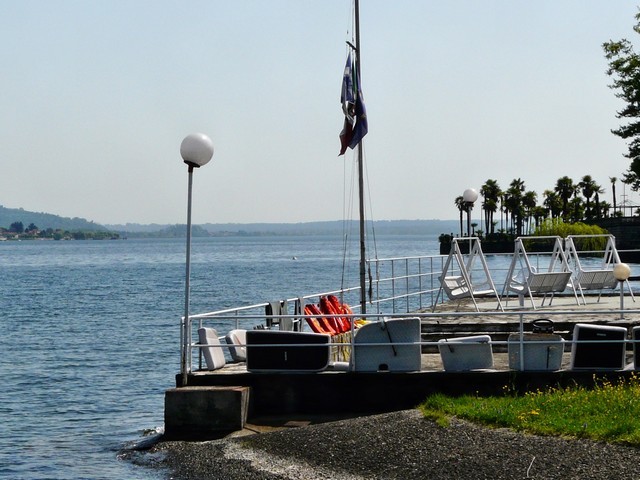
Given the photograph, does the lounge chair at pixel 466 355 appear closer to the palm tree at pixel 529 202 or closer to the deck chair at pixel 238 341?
the deck chair at pixel 238 341

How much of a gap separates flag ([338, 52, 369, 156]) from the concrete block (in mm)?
7290

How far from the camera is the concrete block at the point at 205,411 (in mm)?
15297

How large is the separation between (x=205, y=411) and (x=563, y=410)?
5.00 meters

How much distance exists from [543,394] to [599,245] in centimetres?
9952

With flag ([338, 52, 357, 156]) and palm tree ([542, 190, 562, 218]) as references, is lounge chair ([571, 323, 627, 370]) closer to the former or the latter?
flag ([338, 52, 357, 156])

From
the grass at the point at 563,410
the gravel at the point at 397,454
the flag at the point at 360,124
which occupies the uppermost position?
the flag at the point at 360,124

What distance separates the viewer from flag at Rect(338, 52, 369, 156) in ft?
69.4

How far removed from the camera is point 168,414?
15.6 meters

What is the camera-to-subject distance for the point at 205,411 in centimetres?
1539

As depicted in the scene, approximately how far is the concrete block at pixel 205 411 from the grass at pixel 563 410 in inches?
102

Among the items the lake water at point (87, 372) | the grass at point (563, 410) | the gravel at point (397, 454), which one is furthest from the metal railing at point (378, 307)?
the lake water at point (87, 372)

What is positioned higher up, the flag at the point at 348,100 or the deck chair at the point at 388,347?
the flag at the point at 348,100

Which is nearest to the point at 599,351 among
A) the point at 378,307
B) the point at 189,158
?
the point at 189,158

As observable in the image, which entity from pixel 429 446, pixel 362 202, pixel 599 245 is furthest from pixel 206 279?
pixel 429 446
